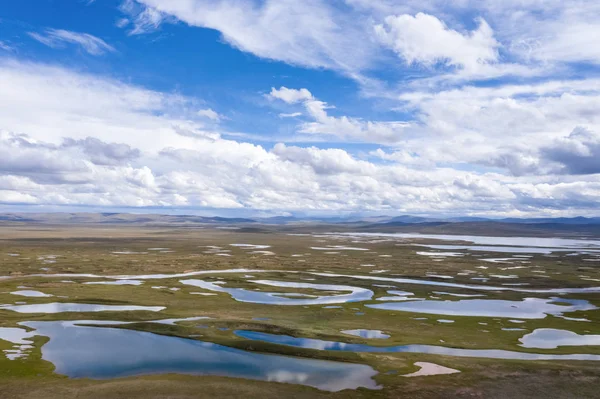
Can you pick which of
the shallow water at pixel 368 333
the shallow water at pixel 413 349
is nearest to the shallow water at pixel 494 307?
the shallow water at pixel 368 333

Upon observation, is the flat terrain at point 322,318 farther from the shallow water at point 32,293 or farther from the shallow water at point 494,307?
the shallow water at point 32,293

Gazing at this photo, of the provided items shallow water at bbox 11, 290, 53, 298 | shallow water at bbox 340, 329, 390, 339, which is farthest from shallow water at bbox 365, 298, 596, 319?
shallow water at bbox 11, 290, 53, 298

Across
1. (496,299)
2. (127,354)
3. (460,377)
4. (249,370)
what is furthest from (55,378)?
(496,299)

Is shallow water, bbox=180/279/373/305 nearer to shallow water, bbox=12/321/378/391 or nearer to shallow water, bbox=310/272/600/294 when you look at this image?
shallow water, bbox=310/272/600/294

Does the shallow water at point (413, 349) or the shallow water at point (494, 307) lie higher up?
the shallow water at point (413, 349)

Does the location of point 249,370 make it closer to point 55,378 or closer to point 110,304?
point 55,378

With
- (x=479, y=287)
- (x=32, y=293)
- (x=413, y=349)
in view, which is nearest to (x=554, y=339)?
(x=413, y=349)

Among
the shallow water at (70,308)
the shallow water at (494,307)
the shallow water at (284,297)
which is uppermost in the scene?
the shallow water at (70,308)
